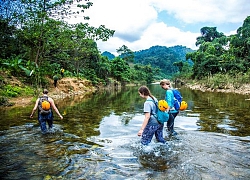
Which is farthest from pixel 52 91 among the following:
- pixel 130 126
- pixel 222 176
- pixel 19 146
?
pixel 222 176

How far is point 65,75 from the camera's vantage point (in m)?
32.3

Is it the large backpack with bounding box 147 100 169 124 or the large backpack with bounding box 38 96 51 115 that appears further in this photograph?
the large backpack with bounding box 38 96 51 115

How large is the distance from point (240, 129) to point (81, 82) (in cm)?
2770

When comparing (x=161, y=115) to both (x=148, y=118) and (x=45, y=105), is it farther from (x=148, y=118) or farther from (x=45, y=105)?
(x=45, y=105)

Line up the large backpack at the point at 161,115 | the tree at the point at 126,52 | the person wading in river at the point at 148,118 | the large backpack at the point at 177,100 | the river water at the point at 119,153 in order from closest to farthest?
the river water at the point at 119,153 < the person wading in river at the point at 148,118 < the large backpack at the point at 161,115 < the large backpack at the point at 177,100 < the tree at the point at 126,52

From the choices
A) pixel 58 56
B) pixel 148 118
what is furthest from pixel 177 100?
pixel 58 56

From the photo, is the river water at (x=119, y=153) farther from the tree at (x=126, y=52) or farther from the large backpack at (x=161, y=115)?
the tree at (x=126, y=52)

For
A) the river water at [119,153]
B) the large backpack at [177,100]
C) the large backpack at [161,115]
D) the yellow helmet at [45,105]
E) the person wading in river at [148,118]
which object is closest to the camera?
the river water at [119,153]

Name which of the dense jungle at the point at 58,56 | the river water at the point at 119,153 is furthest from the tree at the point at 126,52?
the river water at the point at 119,153

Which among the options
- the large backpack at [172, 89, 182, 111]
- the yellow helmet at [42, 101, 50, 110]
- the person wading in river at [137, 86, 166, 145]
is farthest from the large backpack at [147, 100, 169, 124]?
the yellow helmet at [42, 101, 50, 110]

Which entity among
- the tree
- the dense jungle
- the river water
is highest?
Answer: the tree

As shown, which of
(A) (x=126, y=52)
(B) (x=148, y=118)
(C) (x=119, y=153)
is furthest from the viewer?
(A) (x=126, y=52)

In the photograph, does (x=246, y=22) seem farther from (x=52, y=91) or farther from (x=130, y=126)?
(x=130, y=126)

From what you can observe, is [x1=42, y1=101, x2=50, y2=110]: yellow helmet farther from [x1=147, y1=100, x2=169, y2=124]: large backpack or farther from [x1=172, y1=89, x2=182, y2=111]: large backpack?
[x1=172, y1=89, x2=182, y2=111]: large backpack
